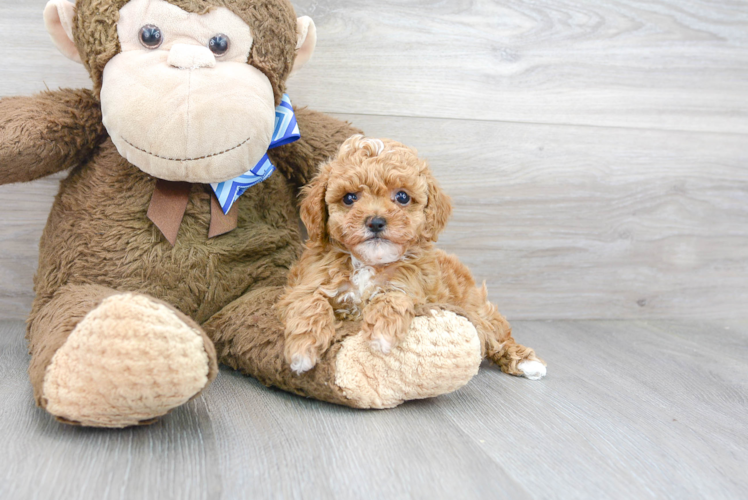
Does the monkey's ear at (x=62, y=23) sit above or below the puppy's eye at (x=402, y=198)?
above

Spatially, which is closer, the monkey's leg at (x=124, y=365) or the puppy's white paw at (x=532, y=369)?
the monkey's leg at (x=124, y=365)

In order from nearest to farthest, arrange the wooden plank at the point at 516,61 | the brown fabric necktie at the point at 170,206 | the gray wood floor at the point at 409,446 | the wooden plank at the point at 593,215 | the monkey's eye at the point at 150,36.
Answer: the gray wood floor at the point at 409,446 < the monkey's eye at the point at 150,36 < the brown fabric necktie at the point at 170,206 < the wooden plank at the point at 516,61 < the wooden plank at the point at 593,215

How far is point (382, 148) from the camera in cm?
120

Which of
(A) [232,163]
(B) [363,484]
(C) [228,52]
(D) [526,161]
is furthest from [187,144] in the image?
(D) [526,161]

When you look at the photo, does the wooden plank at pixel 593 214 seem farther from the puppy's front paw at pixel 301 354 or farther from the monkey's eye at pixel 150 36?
the puppy's front paw at pixel 301 354

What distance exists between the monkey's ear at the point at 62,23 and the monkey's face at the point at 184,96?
126mm

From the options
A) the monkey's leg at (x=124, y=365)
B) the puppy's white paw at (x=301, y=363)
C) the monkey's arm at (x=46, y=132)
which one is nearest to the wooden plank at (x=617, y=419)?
the puppy's white paw at (x=301, y=363)

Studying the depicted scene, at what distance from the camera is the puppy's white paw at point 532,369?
1.43 metres

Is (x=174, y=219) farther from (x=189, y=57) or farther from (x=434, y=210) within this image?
(x=434, y=210)

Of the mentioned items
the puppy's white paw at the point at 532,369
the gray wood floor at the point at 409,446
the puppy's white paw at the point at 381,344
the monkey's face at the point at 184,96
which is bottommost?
the puppy's white paw at the point at 532,369

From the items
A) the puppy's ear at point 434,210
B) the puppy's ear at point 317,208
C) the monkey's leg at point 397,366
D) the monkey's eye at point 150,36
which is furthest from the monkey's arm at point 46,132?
the puppy's ear at point 434,210

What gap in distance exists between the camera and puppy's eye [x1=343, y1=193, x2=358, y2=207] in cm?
117

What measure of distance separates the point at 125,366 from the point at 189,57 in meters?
0.61

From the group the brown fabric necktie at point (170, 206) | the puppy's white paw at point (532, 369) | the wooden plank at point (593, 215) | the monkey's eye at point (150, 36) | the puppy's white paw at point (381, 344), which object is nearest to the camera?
the puppy's white paw at point (381, 344)
